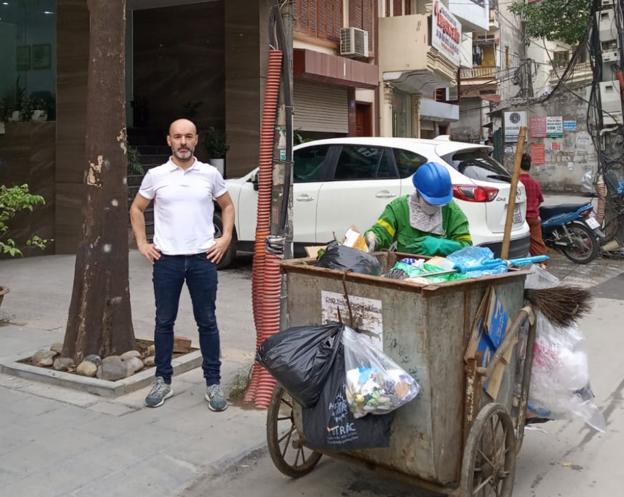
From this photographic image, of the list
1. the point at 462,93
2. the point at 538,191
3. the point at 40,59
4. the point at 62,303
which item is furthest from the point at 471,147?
the point at 462,93

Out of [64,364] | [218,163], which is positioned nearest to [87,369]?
[64,364]

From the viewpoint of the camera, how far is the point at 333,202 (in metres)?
9.30

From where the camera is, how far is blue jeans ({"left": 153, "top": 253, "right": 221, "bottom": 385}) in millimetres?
4770

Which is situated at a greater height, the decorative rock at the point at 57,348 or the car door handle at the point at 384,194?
the car door handle at the point at 384,194

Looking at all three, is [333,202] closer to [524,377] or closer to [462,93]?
[524,377]

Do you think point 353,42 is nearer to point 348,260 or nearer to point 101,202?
point 101,202

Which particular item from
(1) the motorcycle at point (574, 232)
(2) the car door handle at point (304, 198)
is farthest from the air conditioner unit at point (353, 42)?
(2) the car door handle at point (304, 198)

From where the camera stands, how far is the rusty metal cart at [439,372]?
10.4 ft

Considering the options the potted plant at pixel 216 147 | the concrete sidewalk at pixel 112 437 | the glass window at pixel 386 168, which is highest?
the potted plant at pixel 216 147

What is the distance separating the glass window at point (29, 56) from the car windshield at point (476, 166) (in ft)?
22.5

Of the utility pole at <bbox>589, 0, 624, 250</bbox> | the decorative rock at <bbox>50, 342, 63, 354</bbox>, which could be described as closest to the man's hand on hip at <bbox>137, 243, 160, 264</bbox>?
the decorative rock at <bbox>50, 342, 63, 354</bbox>

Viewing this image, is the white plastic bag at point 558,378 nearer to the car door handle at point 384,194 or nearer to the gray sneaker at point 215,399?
the gray sneaker at point 215,399

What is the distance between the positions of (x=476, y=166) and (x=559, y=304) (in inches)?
205

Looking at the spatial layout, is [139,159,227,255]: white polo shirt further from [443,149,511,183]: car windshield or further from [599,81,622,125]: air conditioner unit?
[599,81,622,125]: air conditioner unit
